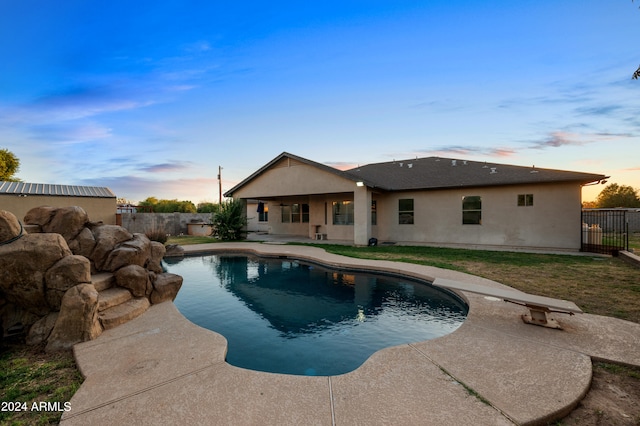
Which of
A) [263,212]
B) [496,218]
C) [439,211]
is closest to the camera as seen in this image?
[496,218]

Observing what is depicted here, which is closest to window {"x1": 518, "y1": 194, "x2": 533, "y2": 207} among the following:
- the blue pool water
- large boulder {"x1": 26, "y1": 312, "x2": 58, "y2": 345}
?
the blue pool water

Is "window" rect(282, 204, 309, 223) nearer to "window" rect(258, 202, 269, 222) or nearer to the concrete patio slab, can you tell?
"window" rect(258, 202, 269, 222)

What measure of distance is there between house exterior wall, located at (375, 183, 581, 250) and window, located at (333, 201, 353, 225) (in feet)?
6.02

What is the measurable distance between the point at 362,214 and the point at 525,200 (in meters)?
7.92

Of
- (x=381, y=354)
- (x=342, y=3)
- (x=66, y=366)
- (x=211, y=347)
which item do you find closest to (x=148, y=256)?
(x=66, y=366)

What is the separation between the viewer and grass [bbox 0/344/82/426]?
2.49m

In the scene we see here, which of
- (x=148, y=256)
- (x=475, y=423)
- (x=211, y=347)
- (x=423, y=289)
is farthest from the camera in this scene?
(x=423, y=289)

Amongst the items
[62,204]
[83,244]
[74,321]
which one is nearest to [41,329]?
[74,321]

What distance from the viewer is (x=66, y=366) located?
3.41m

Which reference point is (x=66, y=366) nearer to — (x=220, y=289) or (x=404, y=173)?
(x=220, y=289)

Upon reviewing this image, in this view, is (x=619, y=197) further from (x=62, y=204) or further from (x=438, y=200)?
(x=62, y=204)

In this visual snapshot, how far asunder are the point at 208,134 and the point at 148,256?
13.1 metres

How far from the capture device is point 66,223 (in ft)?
19.4

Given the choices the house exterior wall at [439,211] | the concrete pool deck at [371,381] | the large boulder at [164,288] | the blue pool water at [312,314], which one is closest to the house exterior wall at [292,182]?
the house exterior wall at [439,211]
